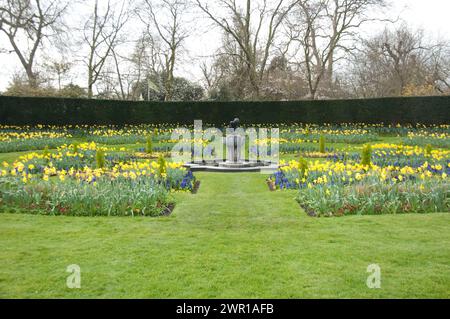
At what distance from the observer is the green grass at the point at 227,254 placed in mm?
3984

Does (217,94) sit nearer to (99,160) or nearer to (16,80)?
(16,80)

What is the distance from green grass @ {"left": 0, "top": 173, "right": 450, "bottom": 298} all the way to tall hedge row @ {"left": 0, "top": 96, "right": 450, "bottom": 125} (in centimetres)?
1677

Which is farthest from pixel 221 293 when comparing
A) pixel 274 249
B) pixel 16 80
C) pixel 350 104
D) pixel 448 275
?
pixel 16 80

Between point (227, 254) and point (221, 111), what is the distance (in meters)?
21.0

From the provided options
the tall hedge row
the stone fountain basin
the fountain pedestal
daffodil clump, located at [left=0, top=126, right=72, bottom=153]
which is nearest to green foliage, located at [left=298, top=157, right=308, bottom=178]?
the stone fountain basin

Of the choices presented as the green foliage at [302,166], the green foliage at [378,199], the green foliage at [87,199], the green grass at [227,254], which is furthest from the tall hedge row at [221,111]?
the green foliage at [378,199]

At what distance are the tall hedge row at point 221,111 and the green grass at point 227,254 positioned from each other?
16.8 meters

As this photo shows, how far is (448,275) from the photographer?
4262 mm

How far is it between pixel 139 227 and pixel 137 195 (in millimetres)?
1104

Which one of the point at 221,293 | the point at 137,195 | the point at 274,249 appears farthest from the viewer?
the point at 137,195

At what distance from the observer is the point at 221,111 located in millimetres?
25594

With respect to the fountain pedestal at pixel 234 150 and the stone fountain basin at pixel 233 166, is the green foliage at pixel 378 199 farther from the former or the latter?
the fountain pedestal at pixel 234 150

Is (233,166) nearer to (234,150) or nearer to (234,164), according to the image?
(234,164)
